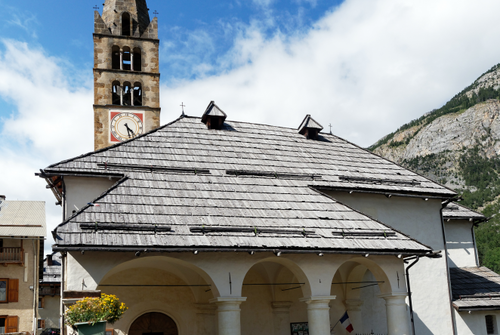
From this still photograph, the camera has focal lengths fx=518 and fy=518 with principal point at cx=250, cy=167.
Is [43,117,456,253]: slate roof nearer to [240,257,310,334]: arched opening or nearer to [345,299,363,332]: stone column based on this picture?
[240,257,310,334]: arched opening

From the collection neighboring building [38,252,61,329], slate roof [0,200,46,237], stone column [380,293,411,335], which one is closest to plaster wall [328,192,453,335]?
stone column [380,293,411,335]

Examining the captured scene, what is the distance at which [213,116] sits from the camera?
21484 millimetres

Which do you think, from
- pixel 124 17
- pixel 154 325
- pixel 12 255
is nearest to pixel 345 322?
pixel 154 325

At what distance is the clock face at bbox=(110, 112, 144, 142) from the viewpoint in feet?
90.4

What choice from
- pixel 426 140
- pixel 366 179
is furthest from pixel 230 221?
pixel 426 140

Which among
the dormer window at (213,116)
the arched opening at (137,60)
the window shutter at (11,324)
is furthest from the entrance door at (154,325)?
the arched opening at (137,60)

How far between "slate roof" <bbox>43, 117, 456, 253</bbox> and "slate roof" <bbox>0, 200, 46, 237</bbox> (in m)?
4.76

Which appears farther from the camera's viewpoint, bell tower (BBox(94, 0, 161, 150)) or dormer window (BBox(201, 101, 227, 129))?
bell tower (BBox(94, 0, 161, 150))

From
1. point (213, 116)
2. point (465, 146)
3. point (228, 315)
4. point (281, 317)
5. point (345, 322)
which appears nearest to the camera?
point (228, 315)

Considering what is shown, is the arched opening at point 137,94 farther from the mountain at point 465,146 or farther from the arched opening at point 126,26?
the mountain at point 465,146

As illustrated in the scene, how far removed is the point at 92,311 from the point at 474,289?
15.3 meters

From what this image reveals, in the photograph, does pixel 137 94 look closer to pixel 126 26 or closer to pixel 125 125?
pixel 125 125

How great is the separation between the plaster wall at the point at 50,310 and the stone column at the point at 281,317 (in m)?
22.6

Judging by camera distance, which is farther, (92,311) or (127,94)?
(127,94)
